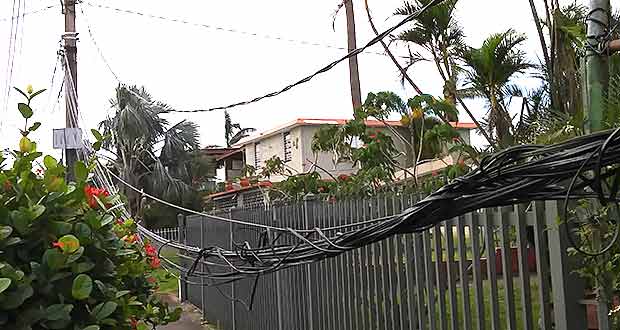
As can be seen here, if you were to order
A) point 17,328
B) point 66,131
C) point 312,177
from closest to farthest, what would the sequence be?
point 17,328, point 66,131, point 312,177

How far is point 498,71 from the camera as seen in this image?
9602 mm

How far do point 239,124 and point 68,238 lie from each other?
49178 mm

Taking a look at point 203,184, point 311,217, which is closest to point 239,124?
point 203,184

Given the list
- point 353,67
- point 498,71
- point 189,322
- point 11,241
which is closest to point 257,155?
point 353,67

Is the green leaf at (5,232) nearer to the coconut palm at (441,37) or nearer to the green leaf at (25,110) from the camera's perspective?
the green leaf at (25,110)

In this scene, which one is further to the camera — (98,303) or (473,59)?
(473,59)

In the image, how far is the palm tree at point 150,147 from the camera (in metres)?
26.1

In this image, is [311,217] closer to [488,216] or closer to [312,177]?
[488,216]

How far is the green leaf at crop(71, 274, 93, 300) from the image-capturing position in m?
2.66

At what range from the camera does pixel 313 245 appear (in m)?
3.69

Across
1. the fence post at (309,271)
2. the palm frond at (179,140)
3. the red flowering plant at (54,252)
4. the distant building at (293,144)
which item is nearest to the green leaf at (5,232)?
the red flowering plant at (54,252)

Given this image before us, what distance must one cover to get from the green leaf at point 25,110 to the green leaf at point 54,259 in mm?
828

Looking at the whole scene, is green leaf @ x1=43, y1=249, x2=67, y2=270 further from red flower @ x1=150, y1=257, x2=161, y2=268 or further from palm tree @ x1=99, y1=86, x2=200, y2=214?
palm tree @ x1=99, y1=86, x2=200, y2=214

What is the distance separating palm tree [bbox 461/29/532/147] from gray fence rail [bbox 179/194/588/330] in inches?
152
